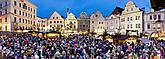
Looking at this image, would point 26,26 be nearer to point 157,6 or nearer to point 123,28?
point 123,28

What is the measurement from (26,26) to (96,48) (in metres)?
47.7

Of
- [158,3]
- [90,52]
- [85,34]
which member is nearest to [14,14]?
[85,34]

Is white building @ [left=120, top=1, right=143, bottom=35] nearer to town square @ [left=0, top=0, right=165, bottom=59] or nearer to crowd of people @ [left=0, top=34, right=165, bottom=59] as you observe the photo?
town square @ [left=0, top=0, right=165, bottom=59]

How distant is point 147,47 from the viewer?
30.2 metres

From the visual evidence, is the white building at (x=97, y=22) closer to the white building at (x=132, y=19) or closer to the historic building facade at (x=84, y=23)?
the historic building facade at (x=84, y=23)

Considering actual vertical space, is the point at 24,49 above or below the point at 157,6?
below

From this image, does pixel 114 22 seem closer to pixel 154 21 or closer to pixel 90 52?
pixel 154 21

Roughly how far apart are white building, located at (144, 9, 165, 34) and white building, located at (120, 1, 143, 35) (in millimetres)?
1929

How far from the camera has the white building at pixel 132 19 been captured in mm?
65812

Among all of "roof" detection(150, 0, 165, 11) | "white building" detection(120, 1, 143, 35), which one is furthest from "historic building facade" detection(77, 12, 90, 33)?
"roof" detection(150, 0, 165, 11)

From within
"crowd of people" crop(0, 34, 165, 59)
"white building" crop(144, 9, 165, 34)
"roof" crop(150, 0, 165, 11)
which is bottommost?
"crowd of people" crop(0, 34, 165, 59)

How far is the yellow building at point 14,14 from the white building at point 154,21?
27.8 meters

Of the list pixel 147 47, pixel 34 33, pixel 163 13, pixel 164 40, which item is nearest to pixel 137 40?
pixel 147 47

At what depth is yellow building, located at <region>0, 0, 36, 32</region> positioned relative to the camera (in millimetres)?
66500
